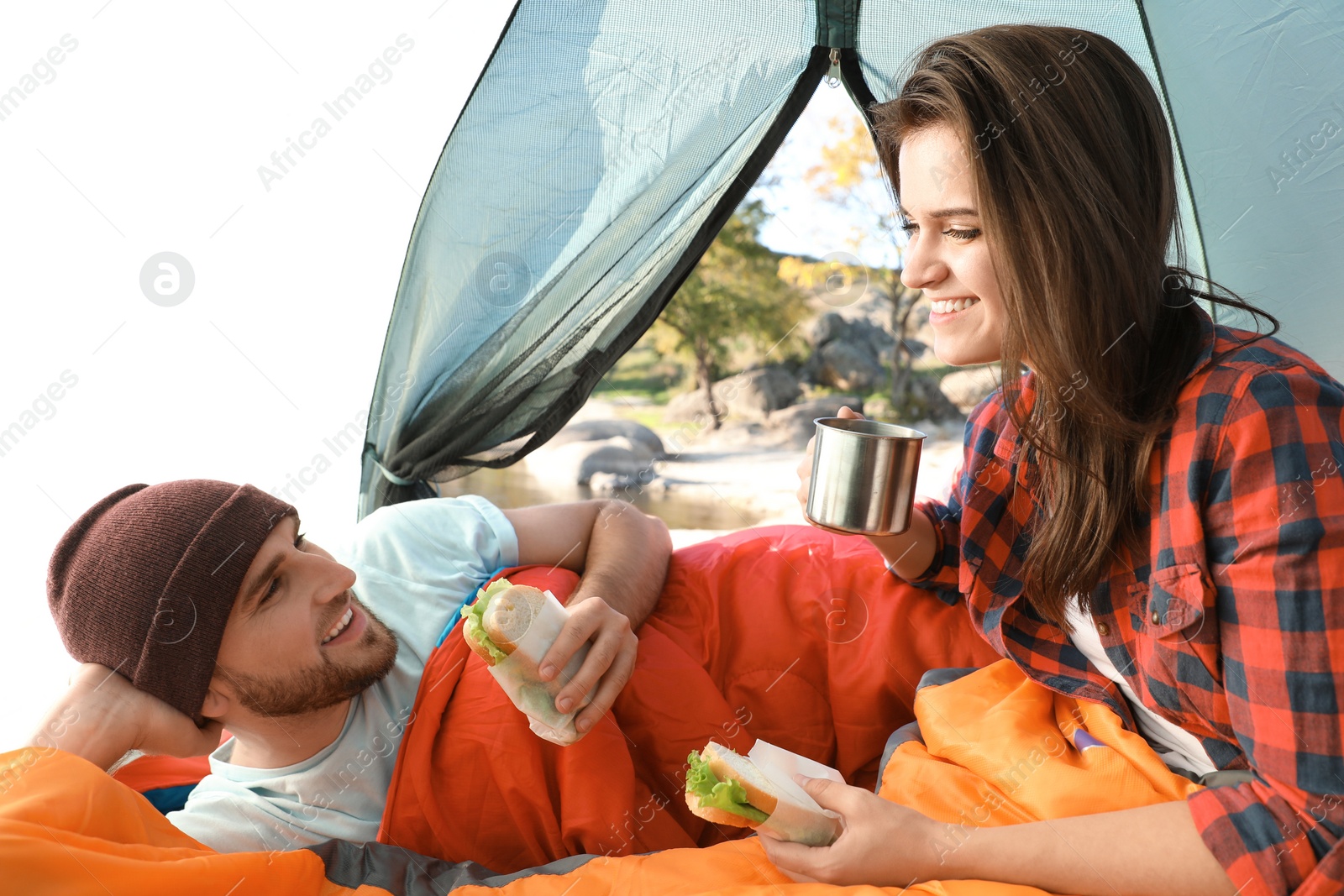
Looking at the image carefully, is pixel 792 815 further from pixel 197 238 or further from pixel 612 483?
pixel 612 483

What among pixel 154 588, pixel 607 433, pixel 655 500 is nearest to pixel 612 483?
pixel 655 500

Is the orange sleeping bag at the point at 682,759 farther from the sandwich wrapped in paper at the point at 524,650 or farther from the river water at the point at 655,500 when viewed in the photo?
the river water at the point at 655,500

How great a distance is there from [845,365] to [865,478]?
7.18m

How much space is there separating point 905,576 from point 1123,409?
54 centimetres

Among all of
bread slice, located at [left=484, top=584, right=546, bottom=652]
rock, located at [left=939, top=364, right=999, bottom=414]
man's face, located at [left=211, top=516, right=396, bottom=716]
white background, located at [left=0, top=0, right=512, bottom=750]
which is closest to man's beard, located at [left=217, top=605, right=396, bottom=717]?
man's face, located at [left=211, top=516, right=396, bottom=716]

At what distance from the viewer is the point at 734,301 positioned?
313 inches

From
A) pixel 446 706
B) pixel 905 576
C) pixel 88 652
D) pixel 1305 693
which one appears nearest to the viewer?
pixel 1305 693

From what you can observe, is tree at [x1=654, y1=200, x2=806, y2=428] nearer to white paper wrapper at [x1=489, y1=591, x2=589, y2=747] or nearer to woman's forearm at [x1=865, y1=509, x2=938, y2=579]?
woman's forearm at [x1=865, y1=509, x2=938, y2=579]

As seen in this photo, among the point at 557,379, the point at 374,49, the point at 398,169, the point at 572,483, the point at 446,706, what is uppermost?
the point at 374,49

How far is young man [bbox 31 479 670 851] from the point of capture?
1.21 meters

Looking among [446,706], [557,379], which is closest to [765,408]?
[557,379]

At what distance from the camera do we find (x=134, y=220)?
203 cm

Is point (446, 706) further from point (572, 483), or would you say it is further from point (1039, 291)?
point (572, 483)

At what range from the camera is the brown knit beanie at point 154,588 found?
3.99ft
